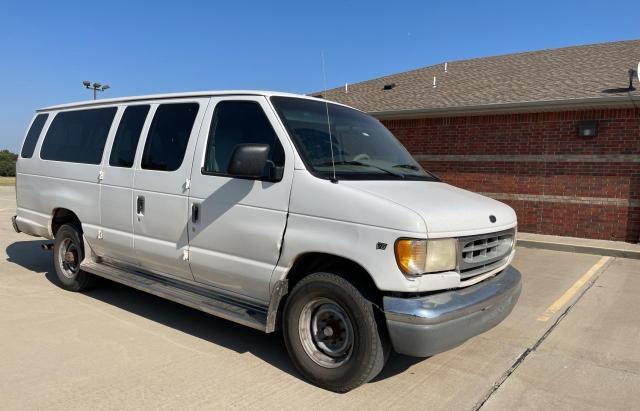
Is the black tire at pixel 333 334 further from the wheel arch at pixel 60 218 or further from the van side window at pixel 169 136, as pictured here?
the wheel arch at pixel 60 218

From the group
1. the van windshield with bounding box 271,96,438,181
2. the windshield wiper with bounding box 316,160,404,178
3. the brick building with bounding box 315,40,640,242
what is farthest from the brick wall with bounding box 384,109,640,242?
the windshield wiper with bounding box 316,160,404,178

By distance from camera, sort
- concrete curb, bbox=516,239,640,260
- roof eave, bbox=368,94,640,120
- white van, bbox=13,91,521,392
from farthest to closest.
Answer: roof eave, bbox=368,94,640,120 → concrete curb, bbox=516,239,640,260 → white van, bbox=13,91,521,392

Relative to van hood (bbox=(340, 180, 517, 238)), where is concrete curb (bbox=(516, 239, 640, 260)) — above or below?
below

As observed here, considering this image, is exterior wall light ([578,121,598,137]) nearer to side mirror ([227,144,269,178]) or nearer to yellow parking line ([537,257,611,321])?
yellow parking line ([537,257,611,321])

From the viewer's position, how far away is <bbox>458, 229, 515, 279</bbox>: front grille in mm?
3473

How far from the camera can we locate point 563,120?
1037 cm

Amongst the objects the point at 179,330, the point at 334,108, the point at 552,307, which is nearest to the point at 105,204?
the point at 179,330

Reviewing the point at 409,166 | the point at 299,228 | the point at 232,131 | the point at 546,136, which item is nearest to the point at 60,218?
the point at 232,131

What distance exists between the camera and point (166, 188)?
4.54 m

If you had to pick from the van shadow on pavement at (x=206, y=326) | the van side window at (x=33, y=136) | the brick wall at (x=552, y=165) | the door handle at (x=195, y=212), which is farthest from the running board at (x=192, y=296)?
the brick wall at (x=552, y=165)

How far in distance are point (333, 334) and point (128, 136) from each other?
2995 mm

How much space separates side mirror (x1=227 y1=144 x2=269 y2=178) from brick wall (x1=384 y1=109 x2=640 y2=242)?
8.65m

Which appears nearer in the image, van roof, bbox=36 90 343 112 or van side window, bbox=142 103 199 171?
van roof, bbox=36 90 343 112

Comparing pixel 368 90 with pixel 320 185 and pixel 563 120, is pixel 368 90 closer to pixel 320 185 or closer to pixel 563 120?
pixel 563 120
